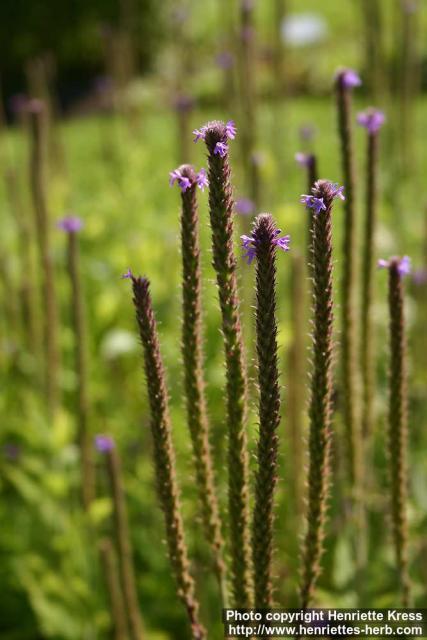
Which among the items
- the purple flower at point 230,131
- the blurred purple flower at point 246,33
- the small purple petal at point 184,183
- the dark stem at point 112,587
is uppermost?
the blurred purple flower at point 246,33

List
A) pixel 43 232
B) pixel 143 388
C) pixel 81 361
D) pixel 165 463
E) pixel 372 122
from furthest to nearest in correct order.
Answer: pixel 143 388 → pixel 43 232 → pixel 81 361 → pixel 372 122 → pixel 165 463

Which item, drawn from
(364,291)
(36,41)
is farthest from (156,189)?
(36,41)

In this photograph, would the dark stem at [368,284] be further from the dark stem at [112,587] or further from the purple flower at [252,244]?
the purple flower at [252,244]

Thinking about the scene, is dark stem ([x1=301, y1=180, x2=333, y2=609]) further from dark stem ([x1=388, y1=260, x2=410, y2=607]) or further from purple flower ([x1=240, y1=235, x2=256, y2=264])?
dark stem ([x1=388, y1=260, x2=410, y2=607])

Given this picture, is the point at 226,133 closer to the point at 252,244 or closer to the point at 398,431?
the point at 252,244

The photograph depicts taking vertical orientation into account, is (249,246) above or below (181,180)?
below

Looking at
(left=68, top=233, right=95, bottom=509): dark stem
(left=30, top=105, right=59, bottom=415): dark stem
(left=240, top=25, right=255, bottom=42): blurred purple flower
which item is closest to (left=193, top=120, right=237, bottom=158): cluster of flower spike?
(left=68, top=233, right=95, bottom=509): dark stem

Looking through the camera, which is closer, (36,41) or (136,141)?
(136,141)

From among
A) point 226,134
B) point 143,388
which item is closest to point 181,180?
point 226,134

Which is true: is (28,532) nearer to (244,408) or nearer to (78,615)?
(78,615)

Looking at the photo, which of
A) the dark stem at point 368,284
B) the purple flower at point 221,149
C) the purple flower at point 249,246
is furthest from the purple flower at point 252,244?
the dark stem at point 368,284

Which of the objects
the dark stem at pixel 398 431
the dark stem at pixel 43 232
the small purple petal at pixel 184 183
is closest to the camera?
the small purple petal at pixel 184 183
